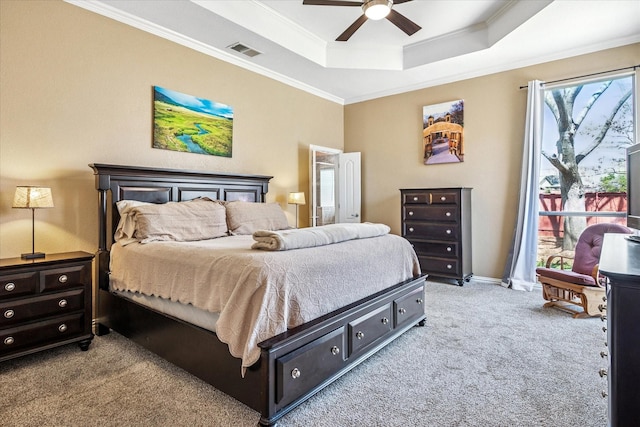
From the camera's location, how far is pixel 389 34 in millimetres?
4391

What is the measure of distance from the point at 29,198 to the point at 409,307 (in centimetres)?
307

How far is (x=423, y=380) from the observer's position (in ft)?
7.32

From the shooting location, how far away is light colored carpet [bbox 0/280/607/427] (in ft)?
6.05

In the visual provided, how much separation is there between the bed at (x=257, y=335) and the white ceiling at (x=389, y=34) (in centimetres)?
156

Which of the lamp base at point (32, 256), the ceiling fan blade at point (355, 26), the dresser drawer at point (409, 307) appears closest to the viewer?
the lamp base at point (32, 256)

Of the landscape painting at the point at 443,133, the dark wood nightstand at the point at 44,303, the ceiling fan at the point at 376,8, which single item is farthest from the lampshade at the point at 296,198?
the dark wood nightstand at the point at 44,303

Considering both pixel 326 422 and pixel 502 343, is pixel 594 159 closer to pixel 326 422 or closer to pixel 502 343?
pixel 502 343

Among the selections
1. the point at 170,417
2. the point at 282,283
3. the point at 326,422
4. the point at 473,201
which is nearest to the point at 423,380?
the point at 326,422

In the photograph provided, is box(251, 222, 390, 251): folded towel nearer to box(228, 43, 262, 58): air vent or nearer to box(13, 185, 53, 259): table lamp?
box(13, 185, 53, 259): table lamp

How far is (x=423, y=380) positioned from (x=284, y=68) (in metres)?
4.20

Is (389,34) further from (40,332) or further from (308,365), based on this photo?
(40,332)

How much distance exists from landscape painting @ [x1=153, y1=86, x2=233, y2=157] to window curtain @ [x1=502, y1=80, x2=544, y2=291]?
385 centimetres

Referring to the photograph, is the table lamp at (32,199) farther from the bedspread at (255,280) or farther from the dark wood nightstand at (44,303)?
the bedspread at (255,280)

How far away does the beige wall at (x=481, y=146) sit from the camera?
4574mm
